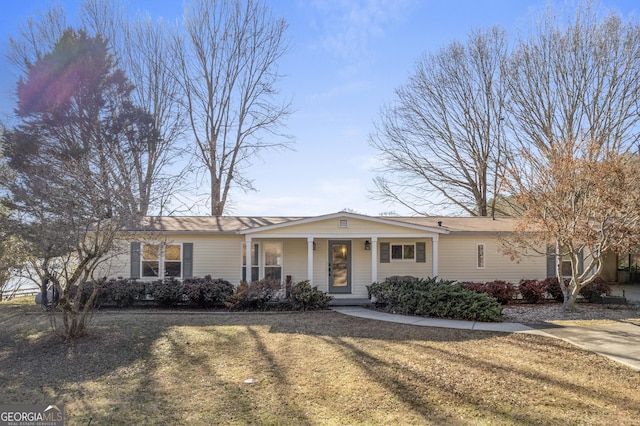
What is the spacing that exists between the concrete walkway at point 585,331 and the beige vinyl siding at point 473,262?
16.1 ft

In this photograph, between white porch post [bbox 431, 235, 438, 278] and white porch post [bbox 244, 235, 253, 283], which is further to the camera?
white porch post [bbox 431, 235, 438, 278]

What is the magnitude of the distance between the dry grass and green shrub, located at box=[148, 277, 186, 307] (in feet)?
12.1

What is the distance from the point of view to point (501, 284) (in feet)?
46.2

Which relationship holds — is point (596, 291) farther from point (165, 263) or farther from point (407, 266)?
point (165, 263)

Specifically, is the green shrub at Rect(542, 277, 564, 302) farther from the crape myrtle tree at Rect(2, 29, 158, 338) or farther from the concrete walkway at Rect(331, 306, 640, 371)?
the crape myrtle tree at Rect(2, 29, 158, 338)

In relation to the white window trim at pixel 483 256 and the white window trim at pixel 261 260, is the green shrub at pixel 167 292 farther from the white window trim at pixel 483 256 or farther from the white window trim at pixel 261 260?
the white window trim at pixel 483 256

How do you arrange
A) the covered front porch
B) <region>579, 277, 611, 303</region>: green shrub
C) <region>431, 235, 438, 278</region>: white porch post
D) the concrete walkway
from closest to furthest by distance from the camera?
the concrete walkway, <region>579, 277, 611, 303</region>: green shrub, <region>431, 235, 438, 278</region>: white porch post, the covered front porch

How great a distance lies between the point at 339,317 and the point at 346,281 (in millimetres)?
4215

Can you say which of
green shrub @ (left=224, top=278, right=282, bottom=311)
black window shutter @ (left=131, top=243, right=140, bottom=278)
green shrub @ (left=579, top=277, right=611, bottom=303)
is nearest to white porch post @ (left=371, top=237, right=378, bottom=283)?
green shrub @ (left=224, top=278, right=282, bottom=311)

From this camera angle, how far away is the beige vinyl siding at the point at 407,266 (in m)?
15.7

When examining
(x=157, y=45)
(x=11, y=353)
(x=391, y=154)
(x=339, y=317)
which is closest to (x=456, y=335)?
(x=339, y=317)

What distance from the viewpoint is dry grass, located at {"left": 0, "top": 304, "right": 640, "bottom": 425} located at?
4.86 metres

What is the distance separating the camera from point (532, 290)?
14.3 m

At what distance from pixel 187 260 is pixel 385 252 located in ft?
23.7
